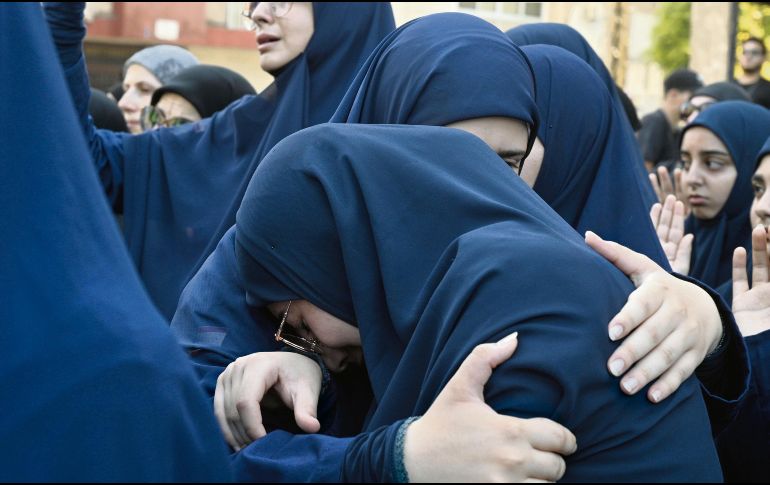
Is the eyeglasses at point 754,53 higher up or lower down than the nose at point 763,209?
lower down

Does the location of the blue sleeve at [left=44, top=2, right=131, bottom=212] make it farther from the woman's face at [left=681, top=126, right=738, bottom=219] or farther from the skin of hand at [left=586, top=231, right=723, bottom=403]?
the woman's face at [left=681, top=126, right=738, bottom=219]

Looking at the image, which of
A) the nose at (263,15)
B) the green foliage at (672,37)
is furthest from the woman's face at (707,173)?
the green foliage at (672,37)

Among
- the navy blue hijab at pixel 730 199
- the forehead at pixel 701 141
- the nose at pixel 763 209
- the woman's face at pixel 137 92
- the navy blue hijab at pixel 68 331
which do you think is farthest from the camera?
the woman's face at pixel 137 92

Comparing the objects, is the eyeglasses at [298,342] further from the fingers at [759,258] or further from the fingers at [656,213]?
the fingers at [656,213]

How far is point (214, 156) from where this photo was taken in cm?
392

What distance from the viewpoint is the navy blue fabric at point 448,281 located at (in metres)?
1.49

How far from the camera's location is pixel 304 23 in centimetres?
378

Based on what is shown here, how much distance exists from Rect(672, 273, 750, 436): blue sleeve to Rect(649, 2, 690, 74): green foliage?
20974mm

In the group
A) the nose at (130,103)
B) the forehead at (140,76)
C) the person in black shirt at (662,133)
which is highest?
the forehead at (140,76)

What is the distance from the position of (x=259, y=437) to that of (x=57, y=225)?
0.59 metres

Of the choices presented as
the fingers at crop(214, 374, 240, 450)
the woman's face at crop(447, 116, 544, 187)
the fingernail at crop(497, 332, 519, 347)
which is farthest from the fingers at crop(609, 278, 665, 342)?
the woman's face at crop(447, 116, 544, 187)

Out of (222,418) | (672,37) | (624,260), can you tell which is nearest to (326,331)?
(222,418)

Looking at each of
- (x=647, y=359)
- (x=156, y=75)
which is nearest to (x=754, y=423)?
(x=647, y=359)

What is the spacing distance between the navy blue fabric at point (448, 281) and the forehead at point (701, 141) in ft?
10.1
